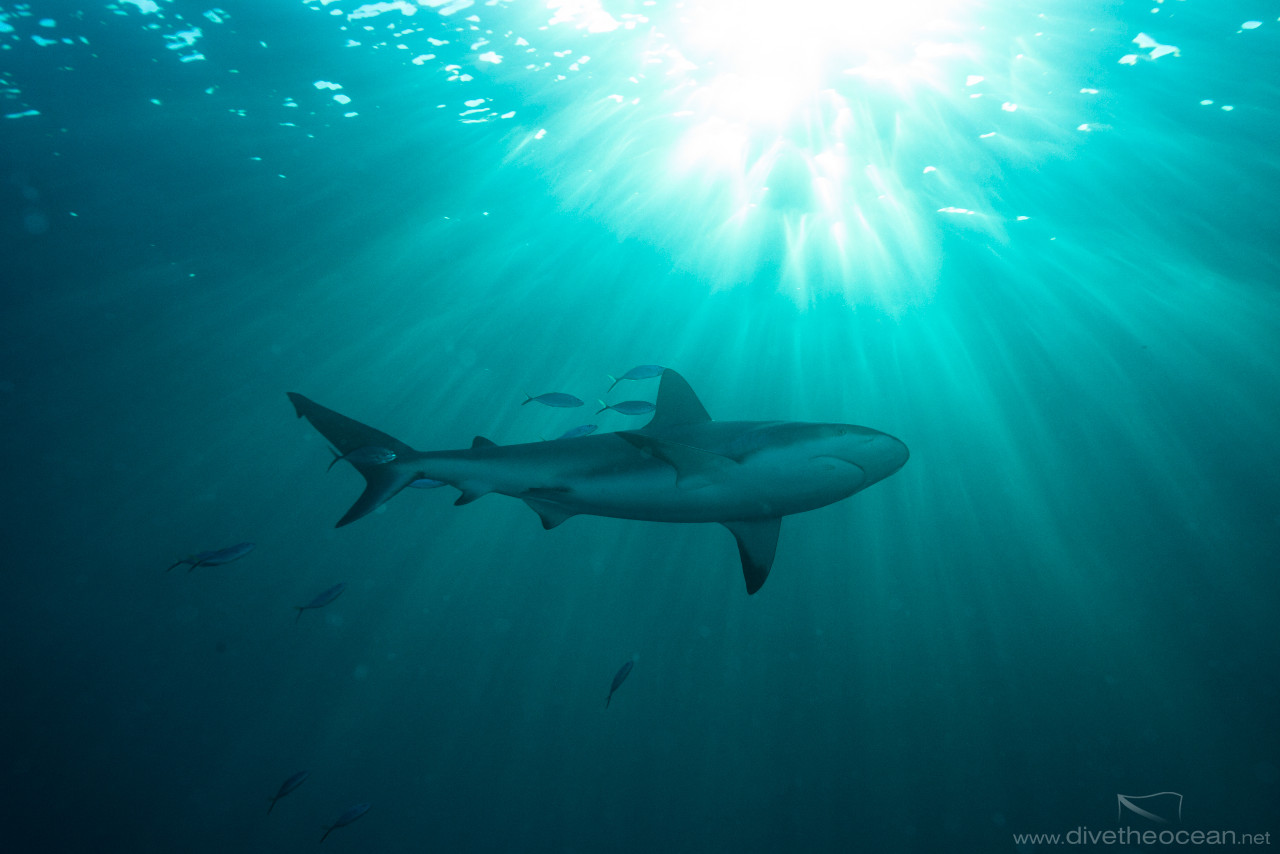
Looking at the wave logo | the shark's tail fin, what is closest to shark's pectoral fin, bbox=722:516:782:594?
the shark's tail fin

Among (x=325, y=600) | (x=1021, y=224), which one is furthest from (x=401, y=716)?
(x=1021, y=224)

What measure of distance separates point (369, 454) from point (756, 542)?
3224 millimetres

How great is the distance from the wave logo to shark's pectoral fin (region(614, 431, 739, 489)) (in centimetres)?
1675

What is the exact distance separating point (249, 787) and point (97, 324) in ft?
54.4

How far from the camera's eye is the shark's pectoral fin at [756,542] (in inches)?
148

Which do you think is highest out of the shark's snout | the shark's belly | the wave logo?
the shark's snout

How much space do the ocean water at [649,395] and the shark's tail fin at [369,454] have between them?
870 centimetres

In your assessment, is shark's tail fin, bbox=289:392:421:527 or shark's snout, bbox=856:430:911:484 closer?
shark's snout, bbox=856:430:911:484

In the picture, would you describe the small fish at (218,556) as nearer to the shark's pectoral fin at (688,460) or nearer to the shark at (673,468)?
the shark at (673,468)

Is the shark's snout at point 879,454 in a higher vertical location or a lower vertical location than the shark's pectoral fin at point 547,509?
higher

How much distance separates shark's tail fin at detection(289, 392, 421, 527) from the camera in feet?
12.6

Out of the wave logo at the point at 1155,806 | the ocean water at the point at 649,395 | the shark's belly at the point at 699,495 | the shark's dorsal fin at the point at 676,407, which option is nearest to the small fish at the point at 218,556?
the shark's belly at the point at 699,495

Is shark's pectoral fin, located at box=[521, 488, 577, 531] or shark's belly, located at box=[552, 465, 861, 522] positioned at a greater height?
shark's belly, located at box=[552, 465, 861, 522]

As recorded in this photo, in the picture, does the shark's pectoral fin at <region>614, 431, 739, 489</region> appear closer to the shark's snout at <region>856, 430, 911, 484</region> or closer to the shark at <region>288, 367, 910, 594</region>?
the shark at <region>288, 367, 910, 594</region>
